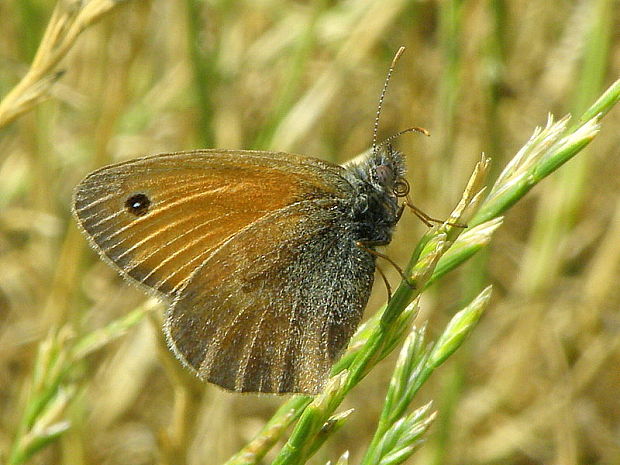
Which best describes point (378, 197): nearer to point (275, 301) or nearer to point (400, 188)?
point (400, 188)

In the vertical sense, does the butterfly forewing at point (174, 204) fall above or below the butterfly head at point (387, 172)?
above

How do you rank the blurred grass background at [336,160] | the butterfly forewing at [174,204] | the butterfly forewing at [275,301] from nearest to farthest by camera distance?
the butterfly forewing at [275,301] < the butterfly forewing at [174,204] < the blurred grass background at [336,160]

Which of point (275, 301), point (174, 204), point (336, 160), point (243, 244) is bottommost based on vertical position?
point (275, 301)

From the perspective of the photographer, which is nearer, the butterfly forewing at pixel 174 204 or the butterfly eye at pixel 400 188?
the butterfly forewing at pixel 174 204

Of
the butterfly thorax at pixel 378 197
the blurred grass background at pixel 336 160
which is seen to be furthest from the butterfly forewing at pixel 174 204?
the blurred grass background at pixel 336 160

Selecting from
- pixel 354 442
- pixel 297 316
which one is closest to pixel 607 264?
pixel 354 442

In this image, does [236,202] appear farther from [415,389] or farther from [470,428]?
[470,428]

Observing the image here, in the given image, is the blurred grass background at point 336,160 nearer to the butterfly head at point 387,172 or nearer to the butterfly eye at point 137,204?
the butterfly head at point 387,172

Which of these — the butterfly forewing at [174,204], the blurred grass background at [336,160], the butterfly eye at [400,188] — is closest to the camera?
the butterfly forewing at [174,204]

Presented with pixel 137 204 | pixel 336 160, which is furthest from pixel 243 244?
pixel 336 160
